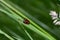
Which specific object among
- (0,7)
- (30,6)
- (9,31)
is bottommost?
(9,31)

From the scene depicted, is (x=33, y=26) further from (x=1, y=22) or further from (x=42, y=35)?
(x=1, y=22)

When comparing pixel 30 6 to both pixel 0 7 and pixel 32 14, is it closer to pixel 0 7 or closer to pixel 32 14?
pixel 32 14

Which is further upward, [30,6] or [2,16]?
[30,6]

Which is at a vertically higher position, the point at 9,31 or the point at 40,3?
the point at 40,3

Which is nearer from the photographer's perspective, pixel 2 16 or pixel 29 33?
pixel 29 33

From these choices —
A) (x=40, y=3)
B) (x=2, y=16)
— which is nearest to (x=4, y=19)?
(x=2, y=16)

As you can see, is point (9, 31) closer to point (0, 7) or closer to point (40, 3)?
point (0, 7)

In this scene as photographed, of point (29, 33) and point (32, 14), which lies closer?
point (29, 33)
